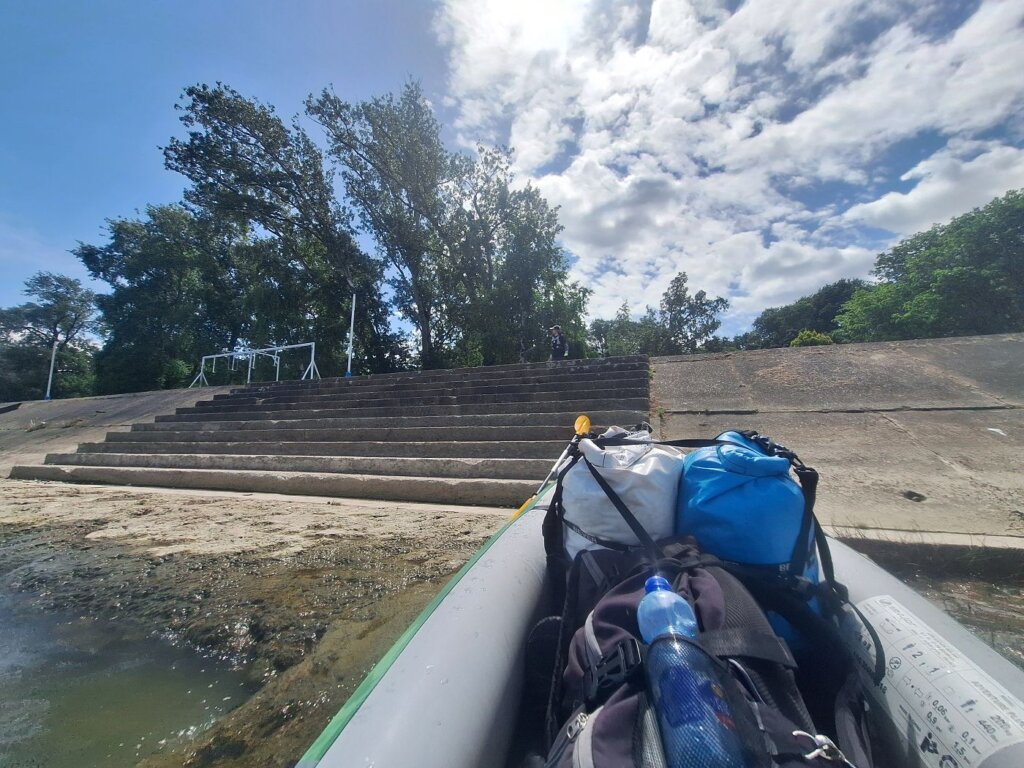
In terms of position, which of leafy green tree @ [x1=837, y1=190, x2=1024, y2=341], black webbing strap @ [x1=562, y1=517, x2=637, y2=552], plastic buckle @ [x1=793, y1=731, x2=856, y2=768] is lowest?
plastic buckle @ [x1=793, y1=731, x2=856, y2=768]

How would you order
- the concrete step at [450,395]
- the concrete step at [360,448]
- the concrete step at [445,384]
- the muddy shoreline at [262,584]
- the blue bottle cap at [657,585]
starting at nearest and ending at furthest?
the blue bottle cap at [657,585] < the muddy shoreline at [262,584] < the concrete step at [360,448] < the concrete step at [450,395] < the concrete step at [445,384]

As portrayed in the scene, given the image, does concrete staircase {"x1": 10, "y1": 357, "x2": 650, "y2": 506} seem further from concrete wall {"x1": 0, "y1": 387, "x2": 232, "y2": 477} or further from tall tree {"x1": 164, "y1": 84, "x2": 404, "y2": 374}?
tall tree {"x1": 164, "y1": 84, "x2": 404, "y2": 374}

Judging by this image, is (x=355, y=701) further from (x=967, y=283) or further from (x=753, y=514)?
(x=967, y=283)

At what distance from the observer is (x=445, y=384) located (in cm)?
788

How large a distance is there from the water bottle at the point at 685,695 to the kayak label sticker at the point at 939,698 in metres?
0.48

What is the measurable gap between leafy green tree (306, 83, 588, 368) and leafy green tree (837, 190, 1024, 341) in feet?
47.1

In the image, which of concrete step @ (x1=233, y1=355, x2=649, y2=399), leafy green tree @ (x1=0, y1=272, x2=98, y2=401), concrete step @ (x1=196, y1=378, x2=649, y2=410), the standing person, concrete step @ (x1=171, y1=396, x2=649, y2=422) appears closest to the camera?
concrete step @ (x1=171, y1=396, x2=649, y2=422)

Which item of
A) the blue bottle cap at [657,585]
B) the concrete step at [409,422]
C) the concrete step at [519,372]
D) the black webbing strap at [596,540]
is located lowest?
the concrete step at [409,422]

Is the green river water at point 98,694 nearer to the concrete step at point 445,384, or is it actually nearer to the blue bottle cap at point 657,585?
the blue bottle cap at point 657,585

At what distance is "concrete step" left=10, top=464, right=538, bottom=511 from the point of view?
3773 mm

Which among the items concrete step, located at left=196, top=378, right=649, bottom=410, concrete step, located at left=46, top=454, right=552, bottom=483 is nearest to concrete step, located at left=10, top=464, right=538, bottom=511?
concrete step, located at left=46, top=454, right=552, bottom=483

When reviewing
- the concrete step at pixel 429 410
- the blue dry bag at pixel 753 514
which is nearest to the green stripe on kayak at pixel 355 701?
the blue dry bag at pixel 753 514

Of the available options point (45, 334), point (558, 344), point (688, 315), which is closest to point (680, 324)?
point (688, 315)

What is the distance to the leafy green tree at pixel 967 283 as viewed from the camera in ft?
52.1
